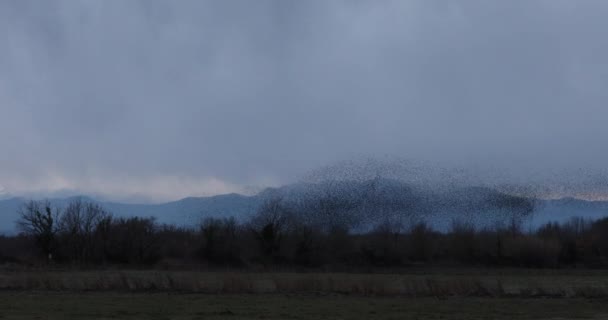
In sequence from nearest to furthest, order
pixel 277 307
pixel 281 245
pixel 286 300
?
1. pixel 277 307
2. pixel 286 300
3. pixel 281 245

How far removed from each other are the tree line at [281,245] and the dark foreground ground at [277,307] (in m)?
48.1

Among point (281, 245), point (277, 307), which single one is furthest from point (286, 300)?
point (281, 245)

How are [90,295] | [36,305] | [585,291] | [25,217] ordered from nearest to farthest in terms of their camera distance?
[36,305]
[90,295]
[585,291]
[25,217]

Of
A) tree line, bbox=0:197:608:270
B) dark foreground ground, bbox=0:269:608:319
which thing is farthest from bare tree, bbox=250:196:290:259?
dark foreground ground, bbox=0:269:608:319

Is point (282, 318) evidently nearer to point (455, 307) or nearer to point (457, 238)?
point (455, 307)

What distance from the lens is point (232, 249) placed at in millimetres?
87312

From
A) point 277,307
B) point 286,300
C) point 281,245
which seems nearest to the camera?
point 277,307

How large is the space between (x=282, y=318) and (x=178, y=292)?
1429cm

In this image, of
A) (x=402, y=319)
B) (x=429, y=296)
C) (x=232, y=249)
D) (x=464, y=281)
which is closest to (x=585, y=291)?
(x=464, y=281)

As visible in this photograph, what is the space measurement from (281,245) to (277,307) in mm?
60790

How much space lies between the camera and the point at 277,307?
95.1 ft

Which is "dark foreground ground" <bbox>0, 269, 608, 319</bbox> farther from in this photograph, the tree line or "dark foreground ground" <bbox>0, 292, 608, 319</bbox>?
the tree line

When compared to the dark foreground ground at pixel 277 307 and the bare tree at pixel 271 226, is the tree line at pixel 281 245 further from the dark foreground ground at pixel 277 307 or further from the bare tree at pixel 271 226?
the dark foreground ground at pixel 277 307

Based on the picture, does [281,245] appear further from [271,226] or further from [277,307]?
[277,307]
